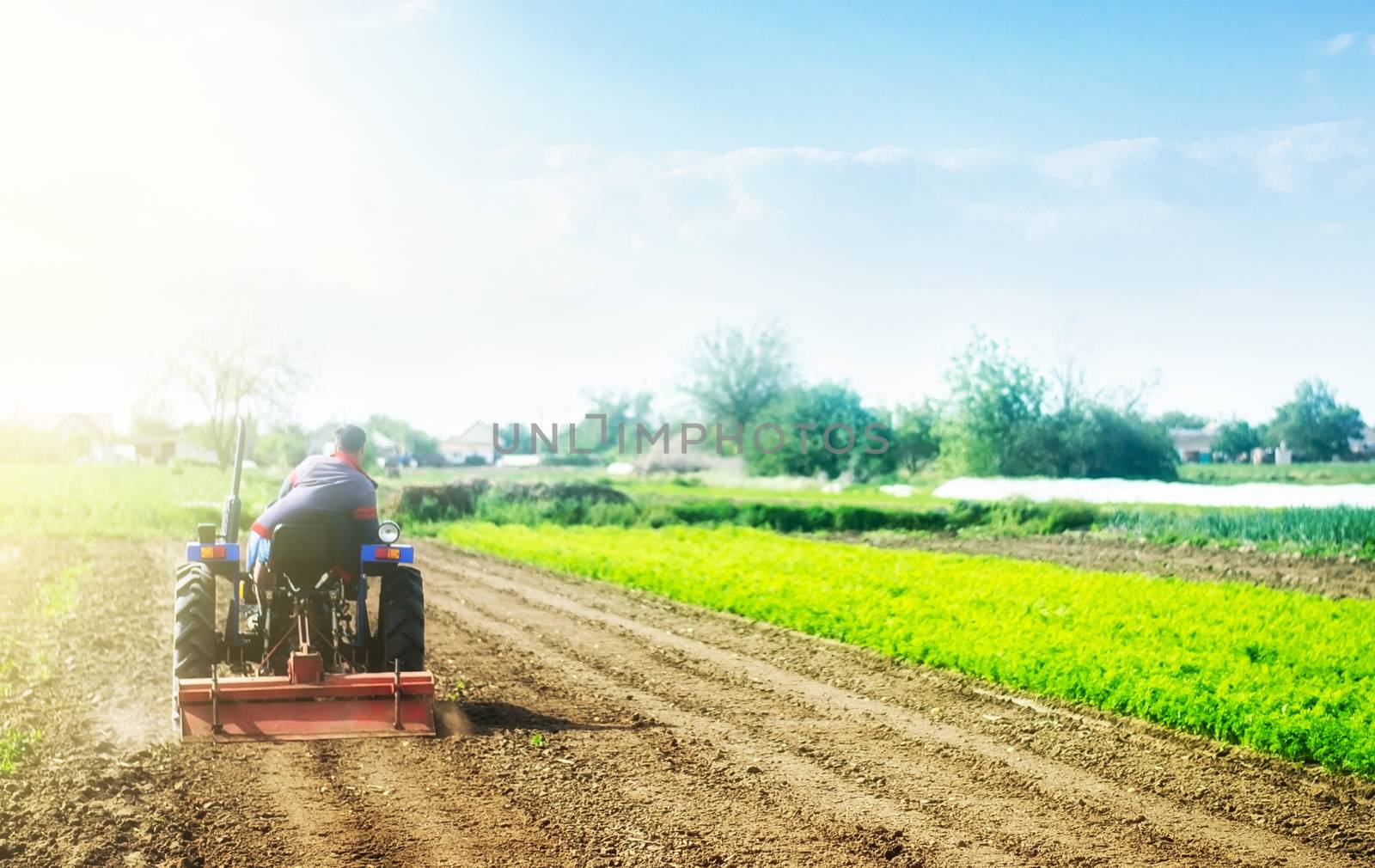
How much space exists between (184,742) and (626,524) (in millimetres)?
21315

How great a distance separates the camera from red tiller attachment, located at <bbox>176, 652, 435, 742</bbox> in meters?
7.05

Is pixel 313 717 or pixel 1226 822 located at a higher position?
pixel 313 717

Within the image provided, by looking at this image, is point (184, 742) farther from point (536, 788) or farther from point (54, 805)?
point (536, 788)

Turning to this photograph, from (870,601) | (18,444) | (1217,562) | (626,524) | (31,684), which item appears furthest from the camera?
(18,444)

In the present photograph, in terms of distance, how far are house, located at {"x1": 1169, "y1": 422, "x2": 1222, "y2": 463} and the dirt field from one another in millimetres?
53274

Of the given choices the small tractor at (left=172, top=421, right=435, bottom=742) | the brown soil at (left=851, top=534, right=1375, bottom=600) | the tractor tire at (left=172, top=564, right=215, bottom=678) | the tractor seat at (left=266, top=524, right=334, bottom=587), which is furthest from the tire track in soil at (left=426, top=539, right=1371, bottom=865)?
the brown soil at (left=851, top=534, right=1375, bottom=600)

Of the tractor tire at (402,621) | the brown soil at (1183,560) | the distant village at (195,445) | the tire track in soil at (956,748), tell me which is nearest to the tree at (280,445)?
the distant village at (195,445)

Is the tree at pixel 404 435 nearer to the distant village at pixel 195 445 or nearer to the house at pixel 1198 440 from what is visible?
the distant village at pixel 195 445

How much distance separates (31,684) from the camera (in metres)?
9.45

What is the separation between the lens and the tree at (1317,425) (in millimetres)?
43688

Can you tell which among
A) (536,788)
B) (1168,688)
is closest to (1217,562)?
(1168,688)

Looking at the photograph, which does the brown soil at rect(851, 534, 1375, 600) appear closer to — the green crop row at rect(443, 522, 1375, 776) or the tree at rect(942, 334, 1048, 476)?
the green crop row at rect(443, 522, 1375, 776)

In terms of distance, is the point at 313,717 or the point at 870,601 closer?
the point at 313,717

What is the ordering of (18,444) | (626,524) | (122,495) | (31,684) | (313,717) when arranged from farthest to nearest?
1. (18,444)
2. (122,495)
3. (626,524)
4. (31,684)
5. (313,717)
